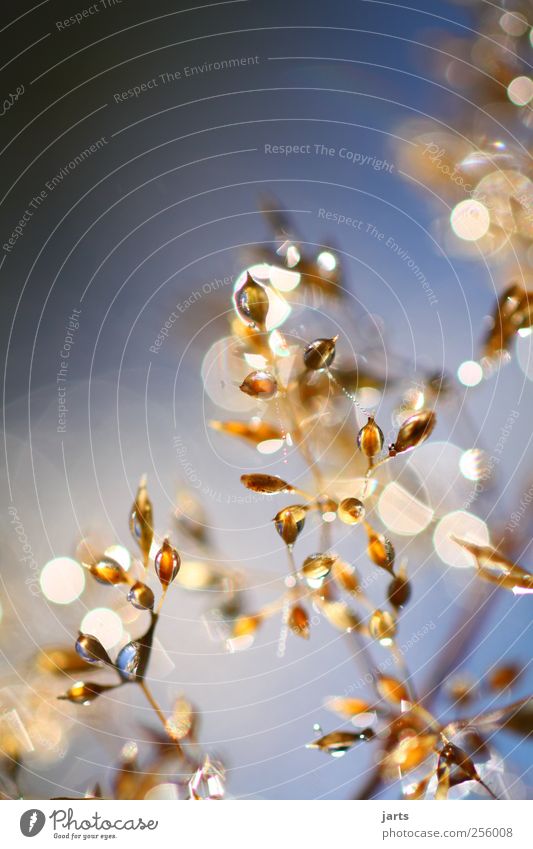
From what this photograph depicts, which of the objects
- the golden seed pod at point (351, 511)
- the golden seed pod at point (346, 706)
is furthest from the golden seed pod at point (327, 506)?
the golden seed pod at point (346, 706)

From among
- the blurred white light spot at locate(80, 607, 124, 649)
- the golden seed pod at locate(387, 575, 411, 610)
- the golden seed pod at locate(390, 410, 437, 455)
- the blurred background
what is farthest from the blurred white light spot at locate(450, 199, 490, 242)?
the blurred white light spot at locate(80, 607, 124, 649)

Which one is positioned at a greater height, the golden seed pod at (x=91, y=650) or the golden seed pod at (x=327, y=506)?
the golden seed pod at (x=327, y=506)

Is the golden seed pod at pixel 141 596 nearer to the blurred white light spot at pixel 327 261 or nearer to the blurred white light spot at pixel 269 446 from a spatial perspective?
the blurred white light spot at pixel 269 446

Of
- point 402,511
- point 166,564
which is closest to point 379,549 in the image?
point 402,511

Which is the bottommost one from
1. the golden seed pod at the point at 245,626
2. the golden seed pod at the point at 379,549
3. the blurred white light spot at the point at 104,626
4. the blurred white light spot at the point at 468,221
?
the blurred white light spot at the point at 104,626

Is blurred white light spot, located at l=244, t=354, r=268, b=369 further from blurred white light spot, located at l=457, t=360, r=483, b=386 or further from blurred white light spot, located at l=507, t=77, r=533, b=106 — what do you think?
blurred white light spot, located at l=507, t=77, r=533, b=106

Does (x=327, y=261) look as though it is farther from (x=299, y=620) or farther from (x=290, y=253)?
(x=299, y=620)
